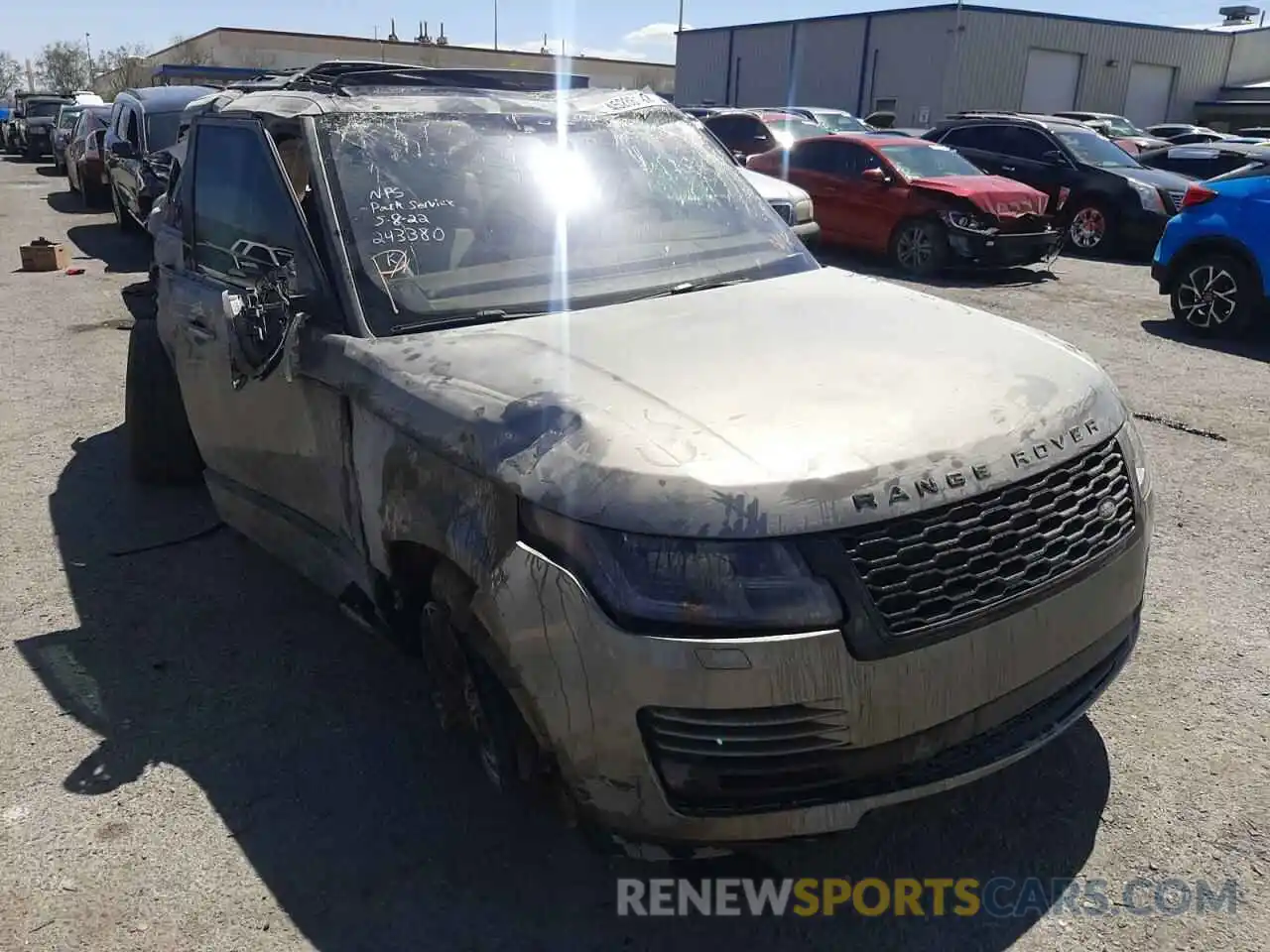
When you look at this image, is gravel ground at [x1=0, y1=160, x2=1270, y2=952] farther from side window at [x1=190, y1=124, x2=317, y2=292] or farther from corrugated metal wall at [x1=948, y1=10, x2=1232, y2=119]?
corrugated metal wall at [x1=948, y1=10, x2=1232, y2=119]

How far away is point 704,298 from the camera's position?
3217 mm

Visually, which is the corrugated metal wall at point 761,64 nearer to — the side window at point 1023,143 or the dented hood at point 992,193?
the side window at point 1023,143

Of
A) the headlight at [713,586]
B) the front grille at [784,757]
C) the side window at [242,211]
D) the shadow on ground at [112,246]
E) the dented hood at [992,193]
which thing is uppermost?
the side window at [242,211]

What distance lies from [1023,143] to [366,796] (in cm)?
1356

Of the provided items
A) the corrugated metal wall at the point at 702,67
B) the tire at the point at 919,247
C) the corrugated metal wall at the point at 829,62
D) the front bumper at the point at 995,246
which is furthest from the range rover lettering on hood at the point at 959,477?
the corrugated metal wall at the point at 702,67

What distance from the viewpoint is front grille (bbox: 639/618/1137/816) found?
2066mm

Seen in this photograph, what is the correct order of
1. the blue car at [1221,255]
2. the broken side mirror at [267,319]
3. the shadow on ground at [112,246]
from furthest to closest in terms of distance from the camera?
the shadow on ground at [112,246], the blue car at [1221,255], the broken side mirror at [267,319]

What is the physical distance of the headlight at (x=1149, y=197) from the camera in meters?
12.6

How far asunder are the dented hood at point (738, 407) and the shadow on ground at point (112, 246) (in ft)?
31.9

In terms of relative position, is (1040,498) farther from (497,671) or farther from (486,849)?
(486,849)

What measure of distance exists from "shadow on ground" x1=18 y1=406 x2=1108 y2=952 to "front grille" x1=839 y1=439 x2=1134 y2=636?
0.73 m

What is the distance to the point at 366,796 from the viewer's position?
113 inches

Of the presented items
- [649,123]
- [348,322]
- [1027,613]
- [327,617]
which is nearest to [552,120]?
[649,123]

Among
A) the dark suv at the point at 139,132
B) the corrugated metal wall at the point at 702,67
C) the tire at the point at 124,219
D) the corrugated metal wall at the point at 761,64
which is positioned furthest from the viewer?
the corrugated metal wall at the point at 702,67
